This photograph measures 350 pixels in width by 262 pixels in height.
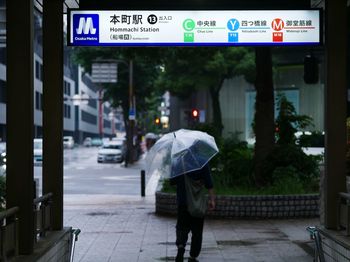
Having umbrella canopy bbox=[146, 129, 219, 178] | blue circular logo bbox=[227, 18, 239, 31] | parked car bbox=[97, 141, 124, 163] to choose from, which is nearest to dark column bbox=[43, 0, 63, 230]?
umbrella canopy bbox=[146, 129, 219, 178]

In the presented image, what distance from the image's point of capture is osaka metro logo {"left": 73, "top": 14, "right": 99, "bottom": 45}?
9.62 meters

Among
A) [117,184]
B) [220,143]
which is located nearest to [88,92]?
[117,184]

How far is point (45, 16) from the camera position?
8.84m

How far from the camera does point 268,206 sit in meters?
14.8

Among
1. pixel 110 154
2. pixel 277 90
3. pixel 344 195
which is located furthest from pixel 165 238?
pixel 110 154

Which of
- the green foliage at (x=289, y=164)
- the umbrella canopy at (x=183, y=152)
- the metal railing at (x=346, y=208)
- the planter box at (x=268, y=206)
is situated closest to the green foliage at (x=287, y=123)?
the green foliage at (x=289, y=164)

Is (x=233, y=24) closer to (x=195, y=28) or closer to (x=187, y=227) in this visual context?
(x=195, y=28)

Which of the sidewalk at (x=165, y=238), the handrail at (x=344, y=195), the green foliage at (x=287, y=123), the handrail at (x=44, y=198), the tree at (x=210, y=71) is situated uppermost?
the tree at (x=210, y=71)

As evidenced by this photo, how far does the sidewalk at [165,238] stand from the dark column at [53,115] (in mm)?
1569

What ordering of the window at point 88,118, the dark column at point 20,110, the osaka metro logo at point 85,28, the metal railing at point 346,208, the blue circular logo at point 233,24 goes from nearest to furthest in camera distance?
1. the dark column at point 20,110
2. the metal railing at point 346,208
3. the osaka metro logo at point 85,28
4. the blue circular logo at point 233,24
5. the window at point 88,118

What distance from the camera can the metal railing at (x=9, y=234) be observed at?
5977 mm

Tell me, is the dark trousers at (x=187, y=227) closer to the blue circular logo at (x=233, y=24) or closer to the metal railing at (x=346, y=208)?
the metal railing at (x=346, y=208)

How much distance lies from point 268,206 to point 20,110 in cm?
905

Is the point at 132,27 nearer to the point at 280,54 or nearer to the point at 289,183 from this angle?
the point at 289,183
